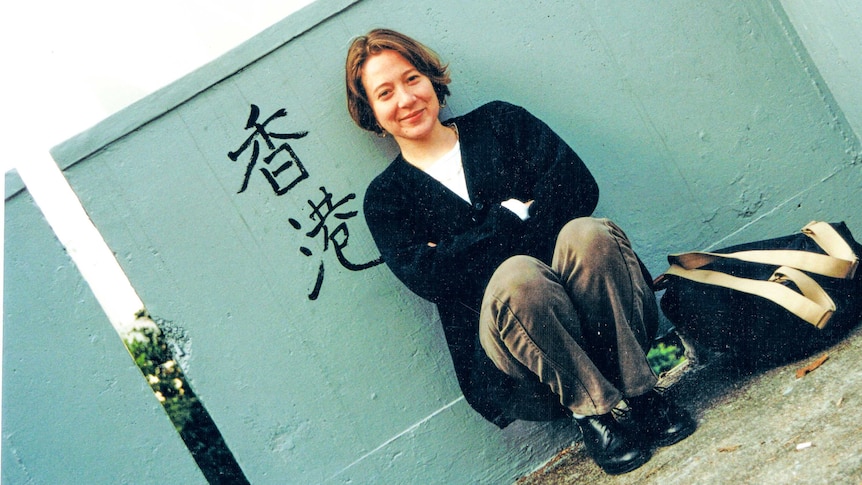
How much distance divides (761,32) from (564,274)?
5.52ft

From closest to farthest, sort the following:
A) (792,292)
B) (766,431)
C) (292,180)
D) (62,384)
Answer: (766,431)
(792,292)
(62,384)
(292,180)

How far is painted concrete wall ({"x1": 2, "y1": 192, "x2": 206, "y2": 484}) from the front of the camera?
2.73 metres

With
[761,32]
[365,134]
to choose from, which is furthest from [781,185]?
[365,134]

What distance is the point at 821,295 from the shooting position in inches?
95.0

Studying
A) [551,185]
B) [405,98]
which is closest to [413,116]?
[405,98]

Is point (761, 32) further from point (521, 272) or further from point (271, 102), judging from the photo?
point (271, 102)

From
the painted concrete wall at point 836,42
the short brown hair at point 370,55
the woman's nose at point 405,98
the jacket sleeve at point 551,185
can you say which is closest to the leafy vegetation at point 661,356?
the painted concrete wall at point 836,42

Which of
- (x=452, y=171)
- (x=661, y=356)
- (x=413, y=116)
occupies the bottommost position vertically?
(x=661, y=356)

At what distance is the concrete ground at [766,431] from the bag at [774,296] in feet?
0.31

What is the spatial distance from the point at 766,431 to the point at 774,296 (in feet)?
1.48

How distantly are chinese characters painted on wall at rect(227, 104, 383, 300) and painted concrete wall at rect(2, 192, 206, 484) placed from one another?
0.73 metres

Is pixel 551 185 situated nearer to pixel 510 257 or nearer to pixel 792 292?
pixel 510 257

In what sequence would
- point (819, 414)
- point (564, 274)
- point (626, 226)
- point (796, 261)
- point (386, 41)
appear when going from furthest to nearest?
1. point (626, 226)
2. point (386, 41)
3. point (796, 261)
4. point (564, 274)
5. point (819, 414)

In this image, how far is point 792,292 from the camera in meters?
2.40
